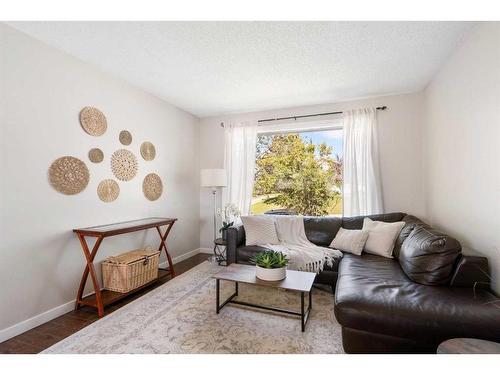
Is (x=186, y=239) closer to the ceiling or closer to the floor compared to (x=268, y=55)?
closer to the floor

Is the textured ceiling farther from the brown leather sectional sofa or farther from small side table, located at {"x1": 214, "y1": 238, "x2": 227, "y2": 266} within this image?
small side table, located at {"x1": 214, "y1": 238, "x2": 227, "y2": 266}

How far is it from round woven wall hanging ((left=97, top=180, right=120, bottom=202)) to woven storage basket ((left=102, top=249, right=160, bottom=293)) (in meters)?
0.65

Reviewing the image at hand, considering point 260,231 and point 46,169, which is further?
point 260,231

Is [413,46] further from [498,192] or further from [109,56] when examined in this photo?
[109,56]

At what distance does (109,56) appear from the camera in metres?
2.34

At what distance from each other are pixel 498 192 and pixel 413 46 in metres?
1.41

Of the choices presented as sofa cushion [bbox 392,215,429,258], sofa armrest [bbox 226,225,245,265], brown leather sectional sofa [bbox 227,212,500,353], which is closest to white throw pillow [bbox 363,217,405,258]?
sofa cushion [bbox 392,215,429,258]

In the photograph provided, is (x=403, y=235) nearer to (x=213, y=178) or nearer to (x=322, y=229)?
(x=322, y=229)

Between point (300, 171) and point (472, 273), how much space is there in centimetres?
253

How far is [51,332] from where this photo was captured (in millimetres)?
1949

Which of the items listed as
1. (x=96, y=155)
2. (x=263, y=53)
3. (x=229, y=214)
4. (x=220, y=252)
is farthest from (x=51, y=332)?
(x=263, y=53)

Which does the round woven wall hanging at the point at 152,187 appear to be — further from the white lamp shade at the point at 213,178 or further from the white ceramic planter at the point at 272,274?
the white ceramic planter at the point at 272,274
